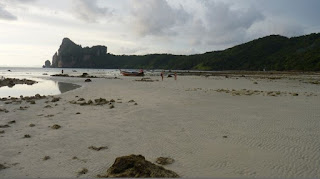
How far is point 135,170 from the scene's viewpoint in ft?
21.4

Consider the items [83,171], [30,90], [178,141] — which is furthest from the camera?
[30,90]

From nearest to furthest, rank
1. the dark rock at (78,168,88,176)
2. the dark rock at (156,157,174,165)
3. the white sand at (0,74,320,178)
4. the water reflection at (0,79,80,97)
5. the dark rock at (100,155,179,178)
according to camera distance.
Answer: the dark rock at (100,155,179,178), the dark rock at (78,168,88,176), the white sand at (0,74,320,178), the dark rock at (156,157,174,165), the water reflection at (0,79,80,97)

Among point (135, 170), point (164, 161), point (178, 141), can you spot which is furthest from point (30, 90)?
point (135, 170)

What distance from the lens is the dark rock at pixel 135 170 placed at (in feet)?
21.0

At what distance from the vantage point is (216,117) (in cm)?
1366

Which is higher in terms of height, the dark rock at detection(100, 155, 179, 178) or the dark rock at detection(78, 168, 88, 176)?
the dark rock at detection(100, 155, 179, 178)

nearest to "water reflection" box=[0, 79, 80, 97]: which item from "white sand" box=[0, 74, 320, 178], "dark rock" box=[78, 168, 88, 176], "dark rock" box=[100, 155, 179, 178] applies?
"white sand" box=[0, 74, 320, 178]

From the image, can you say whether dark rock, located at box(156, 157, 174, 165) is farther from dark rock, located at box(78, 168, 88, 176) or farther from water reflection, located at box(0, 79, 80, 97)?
water reflection, located at box(0, 79, 80, 97)

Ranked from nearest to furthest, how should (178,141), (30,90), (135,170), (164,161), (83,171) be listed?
(135,170)
(83,171)
(164,161)
(178,141)
(30,90)

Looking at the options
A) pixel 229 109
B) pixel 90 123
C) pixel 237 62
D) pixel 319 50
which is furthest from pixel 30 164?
pixel 237 62

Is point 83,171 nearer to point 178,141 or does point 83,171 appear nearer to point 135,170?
point 135,170

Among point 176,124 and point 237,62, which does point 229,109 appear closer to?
point 176,124

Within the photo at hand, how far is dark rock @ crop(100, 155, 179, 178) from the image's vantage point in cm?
639

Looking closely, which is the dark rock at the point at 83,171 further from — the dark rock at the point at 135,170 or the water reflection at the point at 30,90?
the water reflection at the point at 30,90
